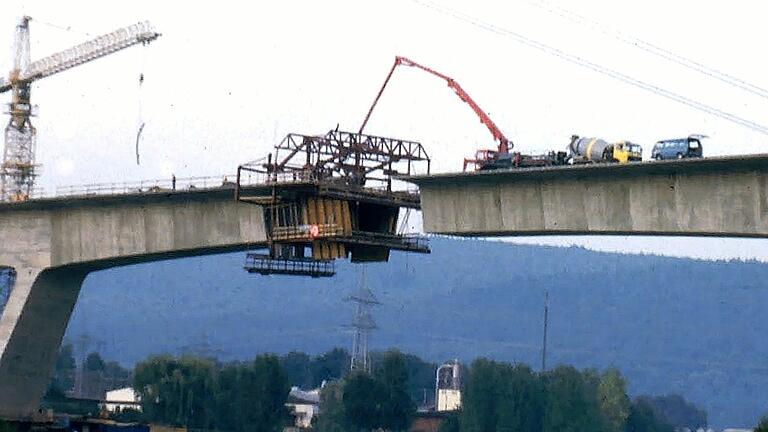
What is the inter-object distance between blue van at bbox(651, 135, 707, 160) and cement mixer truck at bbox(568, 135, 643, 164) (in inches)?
149

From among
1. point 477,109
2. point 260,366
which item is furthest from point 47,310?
point 260,366

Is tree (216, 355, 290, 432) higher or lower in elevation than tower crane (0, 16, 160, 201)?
lower

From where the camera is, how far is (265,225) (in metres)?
89.6

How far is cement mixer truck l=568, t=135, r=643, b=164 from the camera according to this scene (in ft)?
259

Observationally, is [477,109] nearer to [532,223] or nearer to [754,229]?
[532,223]

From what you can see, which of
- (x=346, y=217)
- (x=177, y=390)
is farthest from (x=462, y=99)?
(x=177, y=390)

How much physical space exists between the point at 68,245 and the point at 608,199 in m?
38.4

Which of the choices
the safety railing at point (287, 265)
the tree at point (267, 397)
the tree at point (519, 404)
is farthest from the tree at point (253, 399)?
the safety railing at point (287, 265)

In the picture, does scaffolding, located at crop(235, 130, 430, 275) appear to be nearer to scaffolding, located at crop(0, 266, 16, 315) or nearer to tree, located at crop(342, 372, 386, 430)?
scaffolding, located at crop(0, 266, 16, 315)

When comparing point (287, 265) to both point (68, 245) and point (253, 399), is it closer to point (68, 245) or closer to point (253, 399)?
point (68, 245)

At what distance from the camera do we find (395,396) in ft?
598

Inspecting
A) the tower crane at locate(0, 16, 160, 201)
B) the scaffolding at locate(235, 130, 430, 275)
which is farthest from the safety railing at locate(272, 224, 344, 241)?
the tower crane at locate(0, 16, 160, 201)

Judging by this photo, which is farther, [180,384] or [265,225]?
[180,384]

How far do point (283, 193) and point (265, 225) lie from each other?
237 cm
